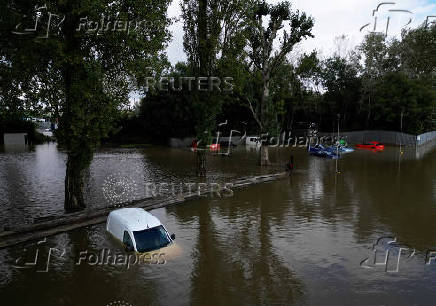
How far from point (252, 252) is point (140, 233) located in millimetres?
4290

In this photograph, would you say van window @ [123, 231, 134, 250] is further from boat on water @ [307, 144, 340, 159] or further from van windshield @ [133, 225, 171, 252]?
boat on water @ [307, 144, 340, 159]

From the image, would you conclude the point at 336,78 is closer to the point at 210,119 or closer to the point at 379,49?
the point at 379,49

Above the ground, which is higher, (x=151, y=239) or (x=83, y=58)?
(x=83, y=58)

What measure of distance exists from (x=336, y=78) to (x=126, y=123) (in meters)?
45.2

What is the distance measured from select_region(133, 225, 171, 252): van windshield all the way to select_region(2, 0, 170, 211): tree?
6.01 metres

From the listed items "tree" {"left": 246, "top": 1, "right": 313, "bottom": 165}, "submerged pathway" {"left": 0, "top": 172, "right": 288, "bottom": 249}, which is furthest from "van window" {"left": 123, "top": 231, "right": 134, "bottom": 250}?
"tree" {"left": 246, "top": 1, "right": 313, "bottom": 165}

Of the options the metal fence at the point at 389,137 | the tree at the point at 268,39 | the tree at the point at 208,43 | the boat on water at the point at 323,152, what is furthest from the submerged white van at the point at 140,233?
the metal fence at the point at 389,137

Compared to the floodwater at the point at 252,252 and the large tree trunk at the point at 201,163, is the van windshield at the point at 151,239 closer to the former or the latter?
the floodwater at the point at 252,252

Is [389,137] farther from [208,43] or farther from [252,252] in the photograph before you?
[252,252]

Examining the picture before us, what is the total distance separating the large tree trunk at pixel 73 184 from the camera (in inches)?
676

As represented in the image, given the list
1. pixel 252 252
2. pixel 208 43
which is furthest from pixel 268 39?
pixel 252 252

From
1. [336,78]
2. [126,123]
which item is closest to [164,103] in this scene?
[126,123]

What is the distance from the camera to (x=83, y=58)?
16.3 m

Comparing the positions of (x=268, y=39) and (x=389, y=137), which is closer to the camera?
(x=268, y=39)
